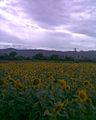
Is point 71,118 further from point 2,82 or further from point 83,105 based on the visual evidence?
point 2,82

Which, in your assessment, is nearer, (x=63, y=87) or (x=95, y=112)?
(x=95, y=112)

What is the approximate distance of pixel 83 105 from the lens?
556cm

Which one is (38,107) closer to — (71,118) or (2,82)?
(71,118)

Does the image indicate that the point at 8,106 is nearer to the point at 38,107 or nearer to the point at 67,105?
the point at 38,107

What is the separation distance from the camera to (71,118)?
18.0ft

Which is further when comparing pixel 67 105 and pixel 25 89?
pixel 25 89

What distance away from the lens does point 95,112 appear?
564 cm

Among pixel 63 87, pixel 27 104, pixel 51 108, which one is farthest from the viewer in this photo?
pixel 63 87

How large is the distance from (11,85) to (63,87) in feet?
2.74

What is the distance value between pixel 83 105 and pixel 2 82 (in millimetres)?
1627

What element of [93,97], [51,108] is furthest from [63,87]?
[51,108]

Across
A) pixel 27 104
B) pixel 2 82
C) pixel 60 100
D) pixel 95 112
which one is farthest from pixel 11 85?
pixel 95 112

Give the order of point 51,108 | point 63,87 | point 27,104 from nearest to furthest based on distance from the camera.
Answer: point 51,108 → point 27,104 → point 63,87

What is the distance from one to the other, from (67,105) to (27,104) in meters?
0.66
